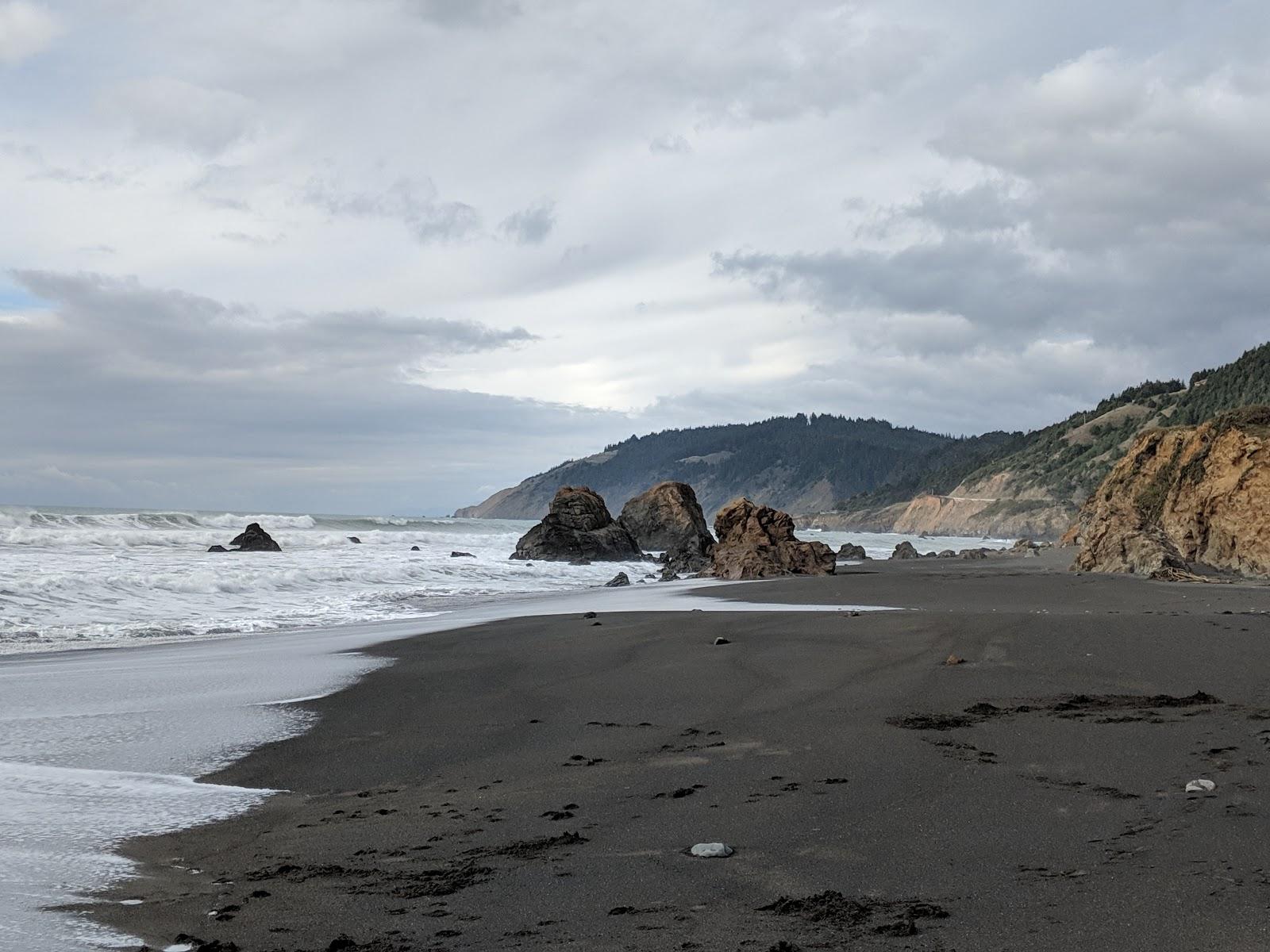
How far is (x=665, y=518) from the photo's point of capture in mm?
38312

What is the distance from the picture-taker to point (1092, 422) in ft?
321

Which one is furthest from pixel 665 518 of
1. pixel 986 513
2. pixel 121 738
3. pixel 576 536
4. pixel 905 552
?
pixel 986 513

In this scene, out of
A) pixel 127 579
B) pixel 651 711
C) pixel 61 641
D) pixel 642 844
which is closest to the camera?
pixel 642 844

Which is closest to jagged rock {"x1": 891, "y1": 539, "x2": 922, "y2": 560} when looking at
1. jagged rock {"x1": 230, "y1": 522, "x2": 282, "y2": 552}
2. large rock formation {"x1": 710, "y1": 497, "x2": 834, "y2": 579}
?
large rock formation {"x1": 710, "y1": 497, "x2": 834, "y2": 579}

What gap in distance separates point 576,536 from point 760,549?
837 cm

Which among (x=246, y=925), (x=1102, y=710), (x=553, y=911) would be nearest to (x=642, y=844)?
(x=553, y=911)

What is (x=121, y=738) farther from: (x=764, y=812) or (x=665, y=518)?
(x=665, y=518)

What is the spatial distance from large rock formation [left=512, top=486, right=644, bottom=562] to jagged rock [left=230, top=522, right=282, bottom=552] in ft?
25.5

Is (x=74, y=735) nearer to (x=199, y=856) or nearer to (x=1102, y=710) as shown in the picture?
(x=199, y=856)

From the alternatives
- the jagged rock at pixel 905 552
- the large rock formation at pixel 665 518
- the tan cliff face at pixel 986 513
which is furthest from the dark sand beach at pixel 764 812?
the tan cliff face at pixel 986 513

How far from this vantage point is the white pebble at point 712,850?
355cm

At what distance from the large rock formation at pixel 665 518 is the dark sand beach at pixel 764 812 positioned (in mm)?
28186

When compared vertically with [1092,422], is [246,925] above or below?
below

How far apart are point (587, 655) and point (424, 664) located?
156 centimetres
